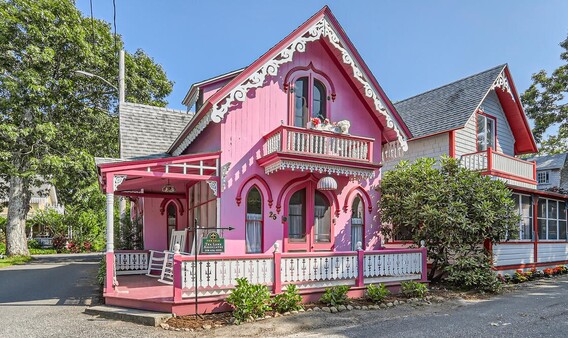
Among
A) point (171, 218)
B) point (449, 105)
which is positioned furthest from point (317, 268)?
point (449, 105)

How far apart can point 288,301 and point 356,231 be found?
14.6 ft

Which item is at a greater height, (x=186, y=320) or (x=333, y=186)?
(x=333, y=186)

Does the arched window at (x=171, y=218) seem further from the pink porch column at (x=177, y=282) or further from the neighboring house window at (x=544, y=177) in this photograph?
the neighboring house window at (x=544, y=177)

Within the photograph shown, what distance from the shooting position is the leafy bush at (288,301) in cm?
856

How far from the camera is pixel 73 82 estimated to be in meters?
22.2

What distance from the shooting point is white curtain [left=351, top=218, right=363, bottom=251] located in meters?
12.2

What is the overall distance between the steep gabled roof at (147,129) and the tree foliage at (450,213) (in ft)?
26.7

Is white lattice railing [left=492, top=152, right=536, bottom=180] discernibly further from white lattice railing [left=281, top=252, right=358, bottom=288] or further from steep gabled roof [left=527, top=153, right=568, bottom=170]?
steep gabled roof [left=527, top=153, right=568, bottom=170]

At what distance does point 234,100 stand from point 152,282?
221 inches

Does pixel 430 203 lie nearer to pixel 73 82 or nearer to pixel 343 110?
pixel 343 110

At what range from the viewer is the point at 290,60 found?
433 inches

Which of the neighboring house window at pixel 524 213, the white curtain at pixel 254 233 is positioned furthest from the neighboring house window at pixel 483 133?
the white curtain at pixel 254 233

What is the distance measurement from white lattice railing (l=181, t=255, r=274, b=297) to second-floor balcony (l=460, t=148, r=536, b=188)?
1001 cm

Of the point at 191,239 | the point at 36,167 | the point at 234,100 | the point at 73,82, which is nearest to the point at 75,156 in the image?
the point at 36,167
